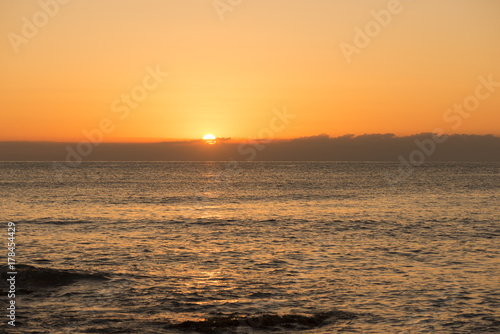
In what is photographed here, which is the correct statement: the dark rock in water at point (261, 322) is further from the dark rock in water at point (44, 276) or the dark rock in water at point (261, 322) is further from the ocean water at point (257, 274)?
the dark rock in water at point (44, 276)

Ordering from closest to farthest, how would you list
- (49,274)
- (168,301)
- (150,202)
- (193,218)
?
(168,301) → (49,274) → (193,218) → (150,202)

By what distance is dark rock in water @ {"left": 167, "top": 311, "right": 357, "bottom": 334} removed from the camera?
16.2 m

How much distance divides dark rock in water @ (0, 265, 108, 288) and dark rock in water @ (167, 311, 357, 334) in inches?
337

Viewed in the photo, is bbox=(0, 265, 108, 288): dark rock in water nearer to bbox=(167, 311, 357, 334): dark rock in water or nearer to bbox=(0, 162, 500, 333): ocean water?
bbox=(0, 162, 500, 333): ocean water

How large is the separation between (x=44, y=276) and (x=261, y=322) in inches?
462

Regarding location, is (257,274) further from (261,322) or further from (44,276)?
(44,276)

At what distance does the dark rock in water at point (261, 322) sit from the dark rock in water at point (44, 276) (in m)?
8.55

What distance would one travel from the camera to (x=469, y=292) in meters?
20.6

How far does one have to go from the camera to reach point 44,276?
74.5 ft

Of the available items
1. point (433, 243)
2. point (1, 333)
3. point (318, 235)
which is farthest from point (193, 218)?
point (1, 333)

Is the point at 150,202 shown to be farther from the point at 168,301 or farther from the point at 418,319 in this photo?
the point at 418,319

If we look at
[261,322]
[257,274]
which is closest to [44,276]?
[257,274]

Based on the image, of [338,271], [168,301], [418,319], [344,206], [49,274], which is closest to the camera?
[418,319]

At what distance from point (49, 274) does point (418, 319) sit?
1665 centimetres
